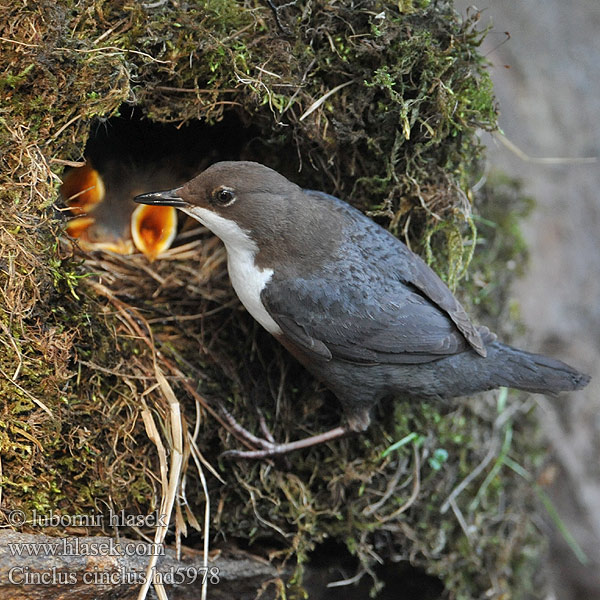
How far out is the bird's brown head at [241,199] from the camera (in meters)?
2.89

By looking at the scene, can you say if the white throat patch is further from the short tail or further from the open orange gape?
the short tail

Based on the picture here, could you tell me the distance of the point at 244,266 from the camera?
2998mm

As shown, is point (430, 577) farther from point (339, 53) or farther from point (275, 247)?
point (339, 53)

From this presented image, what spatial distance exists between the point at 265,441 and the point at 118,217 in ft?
4.57

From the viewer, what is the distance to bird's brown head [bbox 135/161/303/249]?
9.50 feet

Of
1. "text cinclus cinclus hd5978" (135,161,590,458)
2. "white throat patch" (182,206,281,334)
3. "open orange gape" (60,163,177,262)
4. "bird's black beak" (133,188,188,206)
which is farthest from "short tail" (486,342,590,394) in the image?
"open orange gape" (60,163,177,262)

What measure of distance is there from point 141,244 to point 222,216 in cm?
70

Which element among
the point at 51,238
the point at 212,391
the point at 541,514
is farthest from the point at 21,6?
the point at 541,514

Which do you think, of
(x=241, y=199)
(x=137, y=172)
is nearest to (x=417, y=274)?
(x=241, y=199)

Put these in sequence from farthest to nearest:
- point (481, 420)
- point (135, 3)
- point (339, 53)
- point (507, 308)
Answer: point (507, 308) < point (481, 420) < point (339, 53) < point (135, 3)

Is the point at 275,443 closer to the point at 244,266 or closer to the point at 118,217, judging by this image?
the point at 244,266

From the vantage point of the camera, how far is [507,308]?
4.09 metres

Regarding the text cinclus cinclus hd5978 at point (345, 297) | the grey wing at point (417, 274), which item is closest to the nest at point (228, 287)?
the grey wing at point (417, 274)

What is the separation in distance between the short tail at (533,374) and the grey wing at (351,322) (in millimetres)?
257
